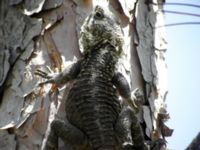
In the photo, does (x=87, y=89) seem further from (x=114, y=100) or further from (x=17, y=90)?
(x=17, y=90)

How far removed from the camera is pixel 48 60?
119 inches

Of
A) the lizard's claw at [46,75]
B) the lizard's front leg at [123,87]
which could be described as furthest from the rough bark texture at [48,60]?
the lizard's front leg at [123,87]

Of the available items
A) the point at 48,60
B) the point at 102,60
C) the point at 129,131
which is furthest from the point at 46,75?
the point at 129,131

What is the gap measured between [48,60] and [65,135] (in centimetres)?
52

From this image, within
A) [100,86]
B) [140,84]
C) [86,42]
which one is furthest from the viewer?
[140,84]

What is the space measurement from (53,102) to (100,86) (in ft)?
0.92

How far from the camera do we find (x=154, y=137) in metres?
3.15

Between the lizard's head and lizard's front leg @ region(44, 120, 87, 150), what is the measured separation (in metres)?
0.49

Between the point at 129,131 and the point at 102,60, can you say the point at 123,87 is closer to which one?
the point at 102,60

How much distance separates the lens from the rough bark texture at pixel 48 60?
2836mm

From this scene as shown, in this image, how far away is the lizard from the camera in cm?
263

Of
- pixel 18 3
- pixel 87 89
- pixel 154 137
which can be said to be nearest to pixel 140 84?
pixel 154 137

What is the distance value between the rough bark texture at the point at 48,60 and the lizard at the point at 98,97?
86mm

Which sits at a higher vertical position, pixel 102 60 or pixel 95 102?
pixel 102 60
